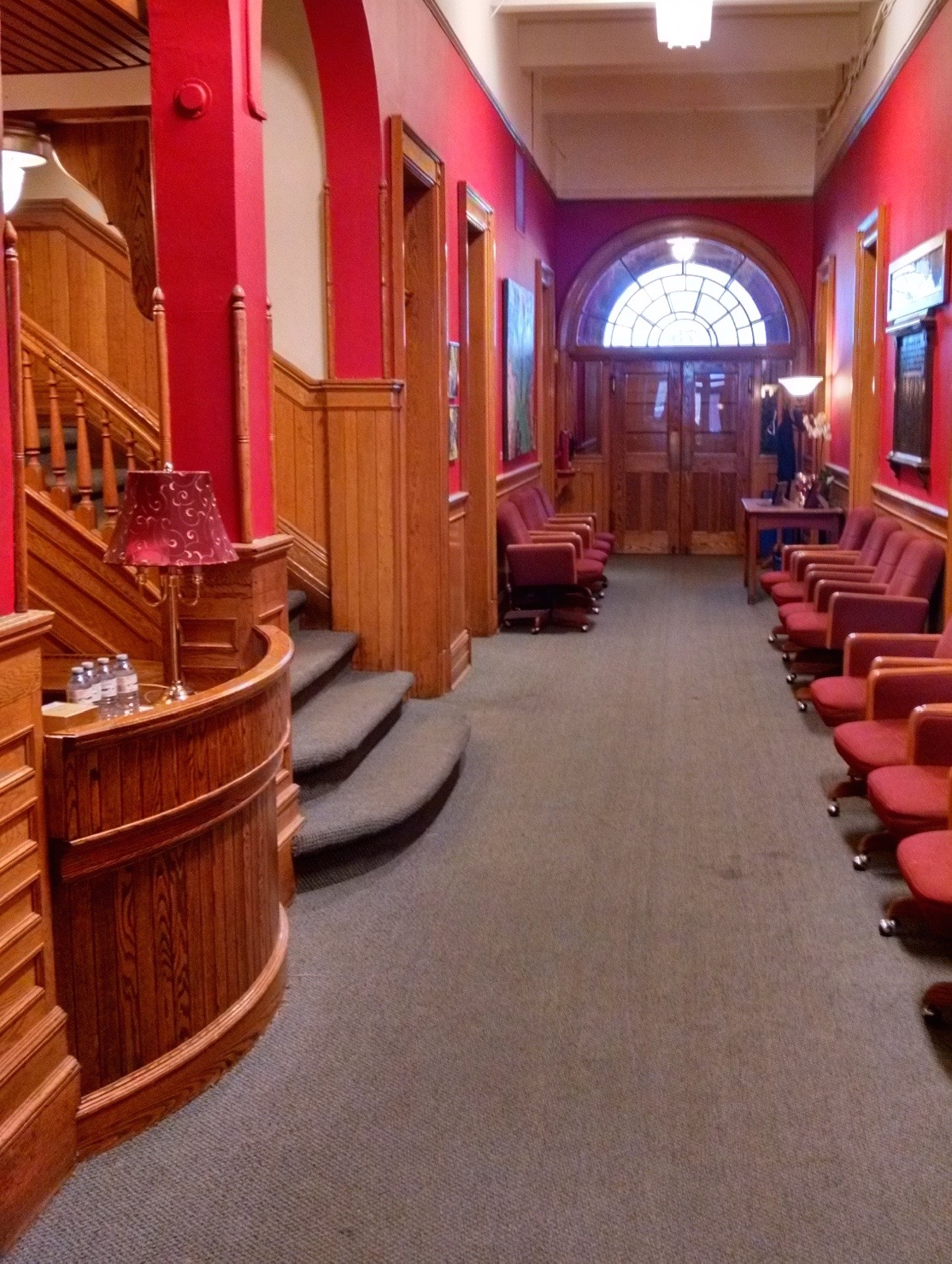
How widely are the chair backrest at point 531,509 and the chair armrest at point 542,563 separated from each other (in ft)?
2.28

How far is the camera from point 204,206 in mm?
3975

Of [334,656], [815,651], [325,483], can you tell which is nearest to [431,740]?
[334,656]

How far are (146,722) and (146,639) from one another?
1.57 m

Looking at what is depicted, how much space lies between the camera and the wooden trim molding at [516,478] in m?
9.55

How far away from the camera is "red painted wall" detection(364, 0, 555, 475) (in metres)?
6.06

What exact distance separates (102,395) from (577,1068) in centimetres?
286

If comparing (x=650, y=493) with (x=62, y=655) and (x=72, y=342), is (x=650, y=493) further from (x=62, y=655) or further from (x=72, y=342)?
(x=62, y=655)

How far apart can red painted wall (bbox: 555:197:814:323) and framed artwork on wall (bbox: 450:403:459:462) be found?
6.74 metres

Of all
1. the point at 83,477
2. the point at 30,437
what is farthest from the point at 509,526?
the point at 83,477

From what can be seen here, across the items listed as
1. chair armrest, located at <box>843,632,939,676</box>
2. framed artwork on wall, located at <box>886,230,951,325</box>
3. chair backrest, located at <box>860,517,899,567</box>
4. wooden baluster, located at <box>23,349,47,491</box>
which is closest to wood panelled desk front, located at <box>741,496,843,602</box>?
chair backrest, located at <box>860,517,899,567</box>

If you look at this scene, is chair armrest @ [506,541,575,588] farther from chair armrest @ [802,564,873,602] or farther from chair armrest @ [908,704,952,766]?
chair armrest @ [908,704,952,766]

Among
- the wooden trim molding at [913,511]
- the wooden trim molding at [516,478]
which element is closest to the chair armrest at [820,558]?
the wooden trim molding at [913,511]

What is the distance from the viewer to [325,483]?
6164 mm

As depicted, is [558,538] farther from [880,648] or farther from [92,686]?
[92,686]
